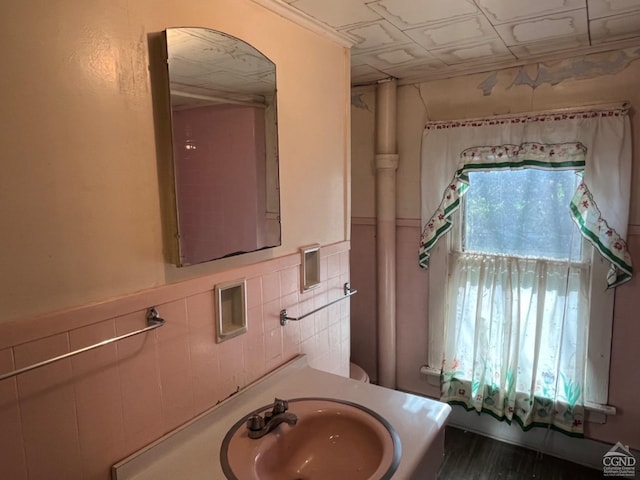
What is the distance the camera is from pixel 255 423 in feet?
3.95

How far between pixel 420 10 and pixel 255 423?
4.78 ft

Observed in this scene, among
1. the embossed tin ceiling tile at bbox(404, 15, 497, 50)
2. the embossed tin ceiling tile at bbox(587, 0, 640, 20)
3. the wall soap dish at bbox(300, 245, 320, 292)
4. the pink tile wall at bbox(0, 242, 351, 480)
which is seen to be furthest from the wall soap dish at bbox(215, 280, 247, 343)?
the embossed tin ceiling tile at bbox(587, 0, 640, 20)

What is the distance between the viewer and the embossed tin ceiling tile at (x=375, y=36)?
A: 5.31 feet

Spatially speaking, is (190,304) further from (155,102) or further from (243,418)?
(155,102)

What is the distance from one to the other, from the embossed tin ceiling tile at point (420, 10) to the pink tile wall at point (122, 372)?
941 mm

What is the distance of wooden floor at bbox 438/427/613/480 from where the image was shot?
7.18 feet

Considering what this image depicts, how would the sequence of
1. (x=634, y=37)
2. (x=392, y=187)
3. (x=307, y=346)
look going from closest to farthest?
(x=307, y=346) < (x=634, y=37) < (x=392, y=187)

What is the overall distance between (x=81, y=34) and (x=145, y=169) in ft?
1.02

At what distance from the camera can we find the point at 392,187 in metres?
2.57

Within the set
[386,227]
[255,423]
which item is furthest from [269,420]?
[386,227]

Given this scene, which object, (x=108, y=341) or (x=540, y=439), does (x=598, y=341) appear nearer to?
(x=540, y=439)

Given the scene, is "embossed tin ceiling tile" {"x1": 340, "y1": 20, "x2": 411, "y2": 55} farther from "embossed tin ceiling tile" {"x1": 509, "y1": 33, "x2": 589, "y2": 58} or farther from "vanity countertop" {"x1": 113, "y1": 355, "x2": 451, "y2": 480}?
"vanity countertop" {"x1": 113, "y1": 355, "x2": 451, "y2": 480}

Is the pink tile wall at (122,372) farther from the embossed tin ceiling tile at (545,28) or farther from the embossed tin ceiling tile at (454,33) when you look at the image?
the embossed tin ceiling tile at (545,28)

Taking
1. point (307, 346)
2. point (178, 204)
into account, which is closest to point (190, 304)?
point (178, 204)
